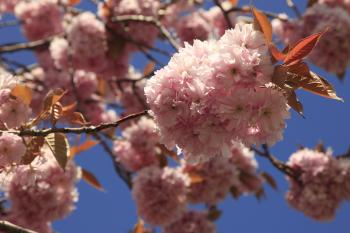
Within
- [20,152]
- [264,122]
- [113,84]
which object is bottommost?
[264,122]

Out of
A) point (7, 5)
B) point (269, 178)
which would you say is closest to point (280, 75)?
point (269, 178)

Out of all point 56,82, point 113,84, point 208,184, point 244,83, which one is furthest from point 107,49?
point 244,83

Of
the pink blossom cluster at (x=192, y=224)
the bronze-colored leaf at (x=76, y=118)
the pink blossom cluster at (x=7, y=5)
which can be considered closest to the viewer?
the bronze-colored leaf at (x=76, y=118)

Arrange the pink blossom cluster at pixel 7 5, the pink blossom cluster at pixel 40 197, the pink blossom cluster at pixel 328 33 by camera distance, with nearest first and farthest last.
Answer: the pink blossom cluster at pixel 40 197, the pink blossom cluster at pixel 328 33, the pink blossom cluster at pixel 7 5

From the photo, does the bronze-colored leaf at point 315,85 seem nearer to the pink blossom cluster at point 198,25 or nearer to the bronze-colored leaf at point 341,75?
the bronze-colored leaf at point 341,75

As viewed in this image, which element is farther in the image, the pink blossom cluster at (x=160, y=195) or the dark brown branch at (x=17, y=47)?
the dark brown branch at (x=17, y=47)

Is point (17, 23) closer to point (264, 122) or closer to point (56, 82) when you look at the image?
point (56, 82)

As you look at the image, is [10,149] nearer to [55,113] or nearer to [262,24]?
[55,113]

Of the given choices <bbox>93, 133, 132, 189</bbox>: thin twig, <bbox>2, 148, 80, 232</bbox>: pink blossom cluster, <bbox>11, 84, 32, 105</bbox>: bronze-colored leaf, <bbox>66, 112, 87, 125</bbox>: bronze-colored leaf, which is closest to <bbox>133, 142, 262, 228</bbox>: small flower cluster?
<bbox>93, 133, 132, 189</bbox>: thin twig

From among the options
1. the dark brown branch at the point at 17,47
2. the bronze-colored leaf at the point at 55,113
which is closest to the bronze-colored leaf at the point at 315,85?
the bronze-colored leaf at the point at 55,113
